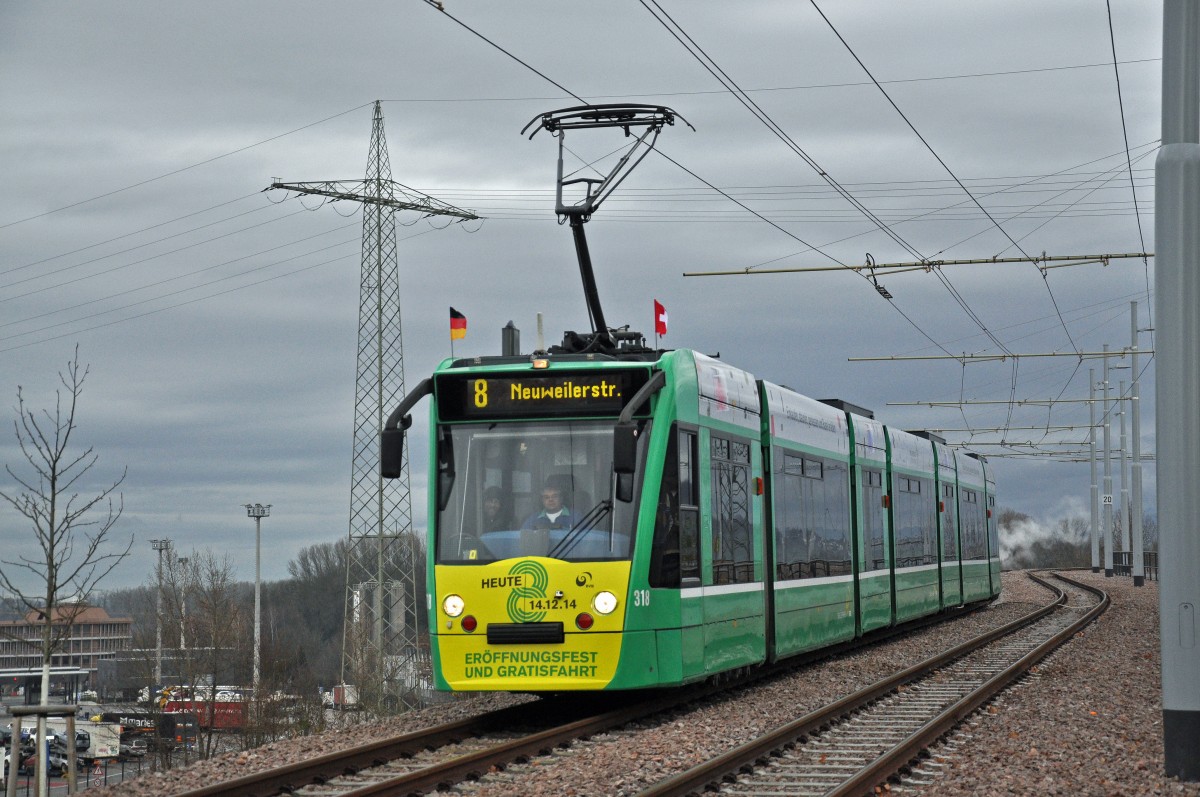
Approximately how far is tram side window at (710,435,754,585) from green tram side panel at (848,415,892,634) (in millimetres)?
6101

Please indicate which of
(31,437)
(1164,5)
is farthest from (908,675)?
(31,437)

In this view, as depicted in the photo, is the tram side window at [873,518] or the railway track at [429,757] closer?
the railway track at [429,757]

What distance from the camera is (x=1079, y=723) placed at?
1338 cm

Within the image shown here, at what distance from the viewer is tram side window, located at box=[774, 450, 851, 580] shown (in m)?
18.0

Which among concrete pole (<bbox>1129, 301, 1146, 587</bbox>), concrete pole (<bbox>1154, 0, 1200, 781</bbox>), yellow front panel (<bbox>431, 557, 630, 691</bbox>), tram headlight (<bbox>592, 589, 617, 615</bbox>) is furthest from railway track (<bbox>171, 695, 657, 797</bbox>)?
concrete pole (<bbox>1129, 301, 1146, 587</bbox>)

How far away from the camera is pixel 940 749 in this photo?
11875 millimetres

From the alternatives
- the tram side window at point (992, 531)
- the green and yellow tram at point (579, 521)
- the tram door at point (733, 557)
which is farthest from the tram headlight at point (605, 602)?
the tram side window at point (992, 531)

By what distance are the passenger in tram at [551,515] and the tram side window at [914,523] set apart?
1288 cm

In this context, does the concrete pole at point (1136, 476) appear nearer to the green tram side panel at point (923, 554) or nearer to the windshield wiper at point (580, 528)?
the green tram side panel at point (923, 554)

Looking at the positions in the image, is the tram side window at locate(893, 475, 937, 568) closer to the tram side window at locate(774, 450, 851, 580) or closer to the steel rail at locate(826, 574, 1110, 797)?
the tram side window at locate(774, 450, 851, 580)

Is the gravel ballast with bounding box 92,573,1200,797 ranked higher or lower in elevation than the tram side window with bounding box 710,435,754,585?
lower

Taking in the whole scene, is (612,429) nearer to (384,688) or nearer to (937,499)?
(937,499)

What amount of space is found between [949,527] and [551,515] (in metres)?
19.6

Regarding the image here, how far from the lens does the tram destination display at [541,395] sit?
13.7m
